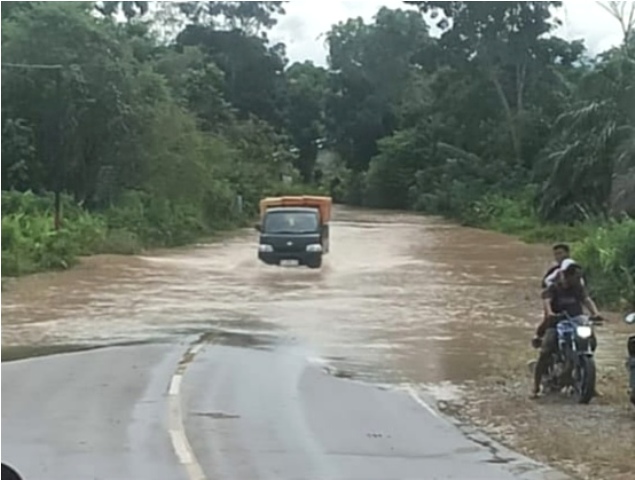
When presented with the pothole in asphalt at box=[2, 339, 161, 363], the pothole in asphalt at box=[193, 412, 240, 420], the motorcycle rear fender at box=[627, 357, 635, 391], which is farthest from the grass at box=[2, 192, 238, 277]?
the motorcycle rear fender at box=[627, 357, 635, 391]

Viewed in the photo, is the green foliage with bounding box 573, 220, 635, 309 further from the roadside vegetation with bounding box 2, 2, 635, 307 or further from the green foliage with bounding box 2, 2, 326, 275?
the green foliage with bounding box 2, 2, 326, 275

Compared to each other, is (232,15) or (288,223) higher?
(232,15)

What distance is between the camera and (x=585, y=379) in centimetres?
1216

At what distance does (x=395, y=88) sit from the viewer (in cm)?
7012

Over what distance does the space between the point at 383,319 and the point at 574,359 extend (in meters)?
9.75

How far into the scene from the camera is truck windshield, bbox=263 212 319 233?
32.3m

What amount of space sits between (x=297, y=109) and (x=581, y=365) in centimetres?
5861

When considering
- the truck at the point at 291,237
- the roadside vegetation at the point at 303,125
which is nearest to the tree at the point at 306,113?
the roadside vegetation at the point at 303,125

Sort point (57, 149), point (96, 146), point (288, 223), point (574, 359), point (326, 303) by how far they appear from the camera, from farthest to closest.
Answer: point (96, 146) → point (57, 149) → point (288, 223) → point (326, 303) → point (574, 359)

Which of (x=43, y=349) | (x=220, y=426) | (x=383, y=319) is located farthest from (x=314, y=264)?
(x=220, y=426)

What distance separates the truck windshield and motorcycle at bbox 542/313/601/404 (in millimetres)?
19596

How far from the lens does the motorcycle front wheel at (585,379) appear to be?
12117 millimetres

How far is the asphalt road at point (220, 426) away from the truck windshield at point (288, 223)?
16384 mm

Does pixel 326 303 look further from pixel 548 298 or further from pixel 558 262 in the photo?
pixel 548 298
